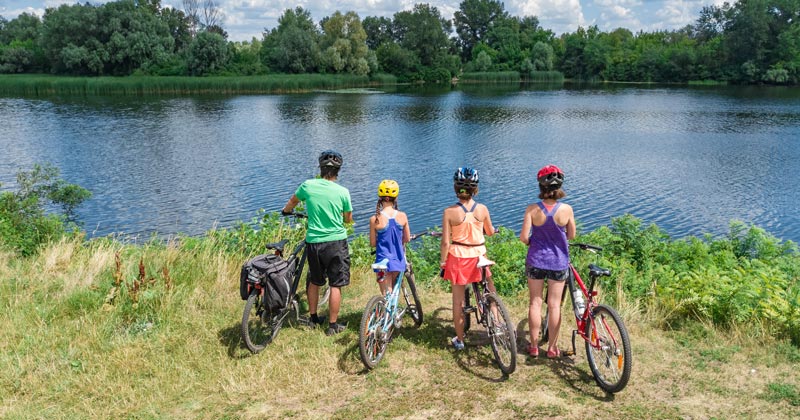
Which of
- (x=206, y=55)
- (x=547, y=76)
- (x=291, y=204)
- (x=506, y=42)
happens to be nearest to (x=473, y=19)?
(x=506, y=42)

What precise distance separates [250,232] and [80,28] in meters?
86.3

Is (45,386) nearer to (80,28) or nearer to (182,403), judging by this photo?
(182,403)

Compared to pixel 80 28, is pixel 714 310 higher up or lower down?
lower down

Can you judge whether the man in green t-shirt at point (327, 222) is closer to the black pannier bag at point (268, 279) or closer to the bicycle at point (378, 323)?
the black pannier bag at point (268, 279)

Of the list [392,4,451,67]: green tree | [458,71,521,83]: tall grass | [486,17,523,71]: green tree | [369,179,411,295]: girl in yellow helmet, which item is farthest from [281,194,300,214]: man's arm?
[486,17,523,71]: green tree

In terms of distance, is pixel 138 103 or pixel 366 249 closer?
pixel 366 249

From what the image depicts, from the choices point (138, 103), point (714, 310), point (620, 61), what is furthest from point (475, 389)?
point (620, 61)

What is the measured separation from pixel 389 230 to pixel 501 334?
1560 mm

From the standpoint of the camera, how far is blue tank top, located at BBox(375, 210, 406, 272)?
5.94m

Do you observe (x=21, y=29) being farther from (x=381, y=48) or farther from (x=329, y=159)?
(x=329, y=159)

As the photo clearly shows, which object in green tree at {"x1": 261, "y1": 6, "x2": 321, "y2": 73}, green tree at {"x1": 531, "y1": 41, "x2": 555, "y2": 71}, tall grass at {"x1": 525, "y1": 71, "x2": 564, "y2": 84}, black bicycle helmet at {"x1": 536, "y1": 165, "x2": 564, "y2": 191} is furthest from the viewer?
green tree at {"x1": 531, "y1": 41, "x2": 555, "y2": 71}

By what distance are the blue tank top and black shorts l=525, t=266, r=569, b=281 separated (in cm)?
134

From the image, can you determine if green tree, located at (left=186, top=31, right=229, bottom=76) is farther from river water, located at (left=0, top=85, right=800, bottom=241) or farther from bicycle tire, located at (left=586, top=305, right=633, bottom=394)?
bicycle tire, located at (left=586, top=305, right=633, bottom=394)

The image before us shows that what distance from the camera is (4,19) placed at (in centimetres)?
13175
